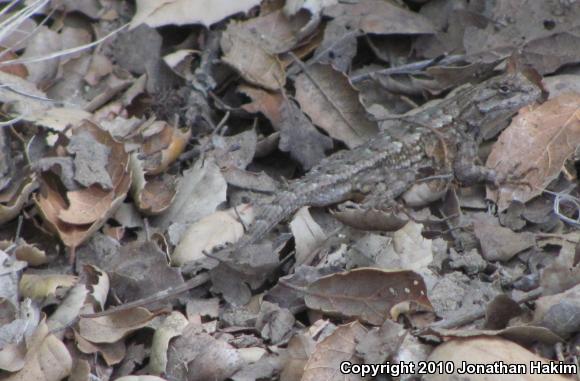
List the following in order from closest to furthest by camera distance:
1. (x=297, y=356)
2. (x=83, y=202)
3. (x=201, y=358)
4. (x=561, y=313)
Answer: (x=561, y=313), (x=297, y=356), (x=201, y=358), (x=83, y=202)

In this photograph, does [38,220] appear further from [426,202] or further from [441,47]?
[441,47]

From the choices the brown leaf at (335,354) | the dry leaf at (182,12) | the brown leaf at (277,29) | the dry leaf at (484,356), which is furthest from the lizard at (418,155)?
the dry leaf at (484,356)

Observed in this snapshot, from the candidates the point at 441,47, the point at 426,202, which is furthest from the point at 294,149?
A: the point at 441,47

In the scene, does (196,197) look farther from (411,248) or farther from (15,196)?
(411,248)

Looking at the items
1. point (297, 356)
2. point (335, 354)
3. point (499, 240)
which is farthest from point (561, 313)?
point (297, 356)

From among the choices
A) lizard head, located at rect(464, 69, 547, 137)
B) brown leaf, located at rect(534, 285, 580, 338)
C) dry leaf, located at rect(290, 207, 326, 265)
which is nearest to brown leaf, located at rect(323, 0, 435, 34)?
lizard head, located at rect(464, 69, 547, 137)
